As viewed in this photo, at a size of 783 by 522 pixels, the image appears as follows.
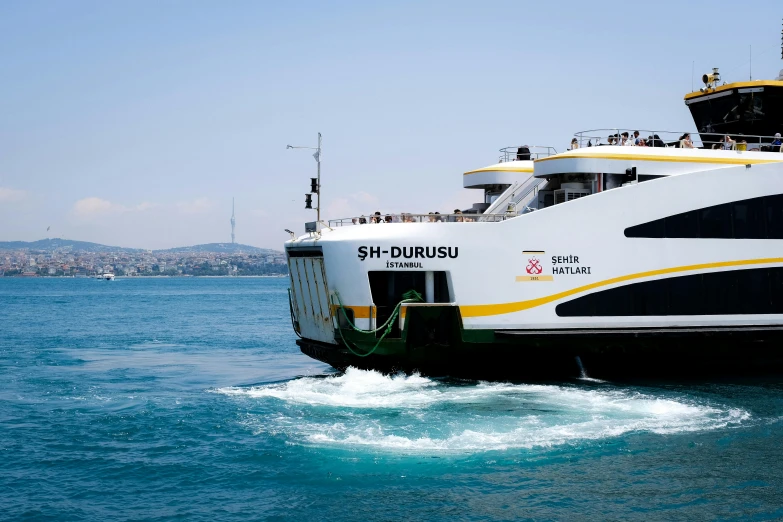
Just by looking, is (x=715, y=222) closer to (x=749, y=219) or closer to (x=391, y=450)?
(x=749, y=219)

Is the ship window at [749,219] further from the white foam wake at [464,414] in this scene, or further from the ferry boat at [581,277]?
the white foam wake at [464,414]

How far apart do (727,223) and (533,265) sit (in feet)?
15.6

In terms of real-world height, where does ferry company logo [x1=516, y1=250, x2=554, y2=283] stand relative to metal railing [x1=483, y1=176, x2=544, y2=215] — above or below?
below

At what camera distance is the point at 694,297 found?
18797 millimetres

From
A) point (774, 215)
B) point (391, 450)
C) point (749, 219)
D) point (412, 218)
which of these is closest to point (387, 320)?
point (412, 218)

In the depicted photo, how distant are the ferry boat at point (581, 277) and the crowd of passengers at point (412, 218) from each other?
51 millimetres

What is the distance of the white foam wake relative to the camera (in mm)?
13594

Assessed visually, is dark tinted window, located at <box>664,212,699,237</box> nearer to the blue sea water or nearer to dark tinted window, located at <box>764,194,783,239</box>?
dark tinted window, located at <box>764,194,783,239</box>

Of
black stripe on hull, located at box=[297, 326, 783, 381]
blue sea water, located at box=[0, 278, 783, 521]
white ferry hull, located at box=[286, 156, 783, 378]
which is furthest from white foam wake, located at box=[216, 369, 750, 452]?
white ferry hull, located at box=[286, 156, 783, 378]

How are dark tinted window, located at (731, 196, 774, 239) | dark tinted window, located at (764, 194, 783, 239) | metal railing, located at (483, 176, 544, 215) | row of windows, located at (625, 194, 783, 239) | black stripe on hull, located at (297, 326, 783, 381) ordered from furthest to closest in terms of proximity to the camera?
metal railing, located at (483, 176, 544, 215)
dark tinted window, located at (764, 194, 783, 239)
dark tinted window, located at (731, 196, 774, 239)
row of windows, located at (625, 194, 783, 239)
black stripe on hull, located at (297, 326, 783, 381)

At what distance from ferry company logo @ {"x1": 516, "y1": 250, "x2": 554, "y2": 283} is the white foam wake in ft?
7.48

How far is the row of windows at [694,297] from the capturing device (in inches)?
715

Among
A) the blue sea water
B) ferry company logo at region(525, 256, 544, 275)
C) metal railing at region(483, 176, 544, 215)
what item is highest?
metal railing at region(483, 176, 544, 215)

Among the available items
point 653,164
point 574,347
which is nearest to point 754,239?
point 653,164
